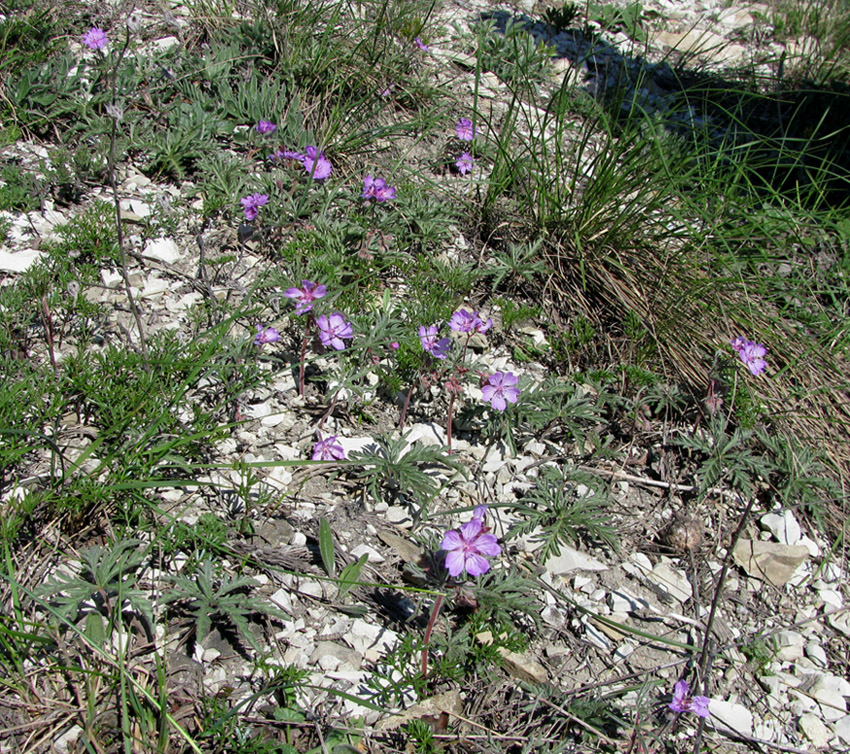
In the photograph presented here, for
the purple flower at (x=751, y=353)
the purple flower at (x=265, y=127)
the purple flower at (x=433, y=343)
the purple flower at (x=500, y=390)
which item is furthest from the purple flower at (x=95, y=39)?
the purple flower at (x=751, y=353)

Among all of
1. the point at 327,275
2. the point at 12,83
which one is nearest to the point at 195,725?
the point at 327,275

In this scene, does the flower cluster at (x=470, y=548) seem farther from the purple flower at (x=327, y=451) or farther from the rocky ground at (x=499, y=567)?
the purple flower at (x=327, y=451)

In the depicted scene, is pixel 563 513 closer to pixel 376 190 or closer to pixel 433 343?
pixel 433 343

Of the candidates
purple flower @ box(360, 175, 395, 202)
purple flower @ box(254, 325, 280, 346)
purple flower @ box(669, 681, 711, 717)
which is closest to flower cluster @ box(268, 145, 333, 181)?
purple flower @ box(360, 175, 395, 202)

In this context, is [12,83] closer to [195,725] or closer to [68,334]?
Answer: [68,334]

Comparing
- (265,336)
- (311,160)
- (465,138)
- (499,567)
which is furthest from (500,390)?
(465,138)

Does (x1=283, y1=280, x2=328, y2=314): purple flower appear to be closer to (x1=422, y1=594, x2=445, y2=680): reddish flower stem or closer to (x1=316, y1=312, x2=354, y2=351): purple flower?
(x1=316, y1=312, x2=354, y2=351): purple flower
